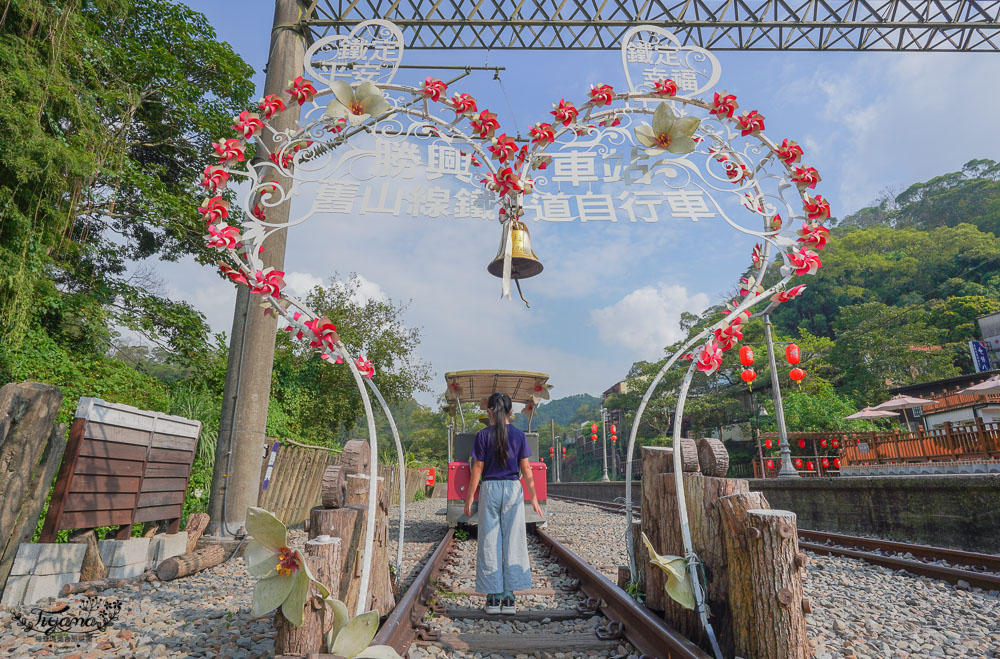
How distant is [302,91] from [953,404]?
27862 millimetres

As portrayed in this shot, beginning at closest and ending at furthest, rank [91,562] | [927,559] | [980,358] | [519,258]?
[91,562] < [519,258] < [927,559] < [980,358]

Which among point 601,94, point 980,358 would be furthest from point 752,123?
point 980,358

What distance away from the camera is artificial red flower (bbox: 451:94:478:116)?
399 cm

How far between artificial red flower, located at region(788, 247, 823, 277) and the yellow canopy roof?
5.22 meters

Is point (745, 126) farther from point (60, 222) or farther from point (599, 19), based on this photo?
point (60, 222)

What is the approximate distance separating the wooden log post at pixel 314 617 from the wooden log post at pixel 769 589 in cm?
200

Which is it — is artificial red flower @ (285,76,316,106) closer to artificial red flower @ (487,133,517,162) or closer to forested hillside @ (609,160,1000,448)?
artificial red flower @ (487,133,517,162)

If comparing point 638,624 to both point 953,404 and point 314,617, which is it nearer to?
point 314,617

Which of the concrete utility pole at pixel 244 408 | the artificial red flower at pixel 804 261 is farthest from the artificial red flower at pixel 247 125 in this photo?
the artificial red flower at pixel 804 261

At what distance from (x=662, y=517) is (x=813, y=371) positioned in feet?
118

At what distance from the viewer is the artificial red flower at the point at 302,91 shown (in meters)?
4.03

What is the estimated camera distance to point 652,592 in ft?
11.0

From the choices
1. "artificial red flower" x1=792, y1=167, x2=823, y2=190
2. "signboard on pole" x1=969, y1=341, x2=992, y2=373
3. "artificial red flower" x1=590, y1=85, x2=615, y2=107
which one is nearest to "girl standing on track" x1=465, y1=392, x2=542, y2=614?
"artificial red flower" x1=590, y1=85, x2=615, y2=107

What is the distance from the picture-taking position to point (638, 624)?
299cm
